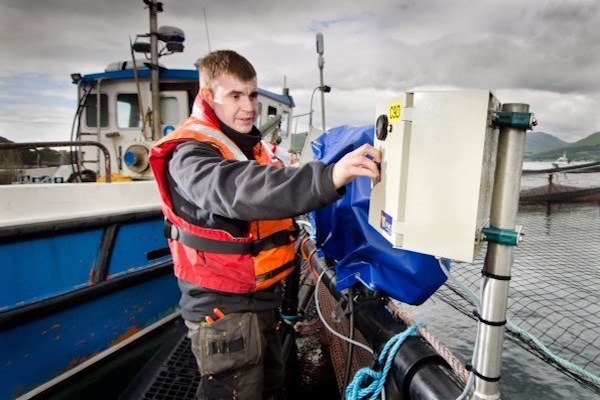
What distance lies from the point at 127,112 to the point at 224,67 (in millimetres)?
5770

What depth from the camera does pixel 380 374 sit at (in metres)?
1.61

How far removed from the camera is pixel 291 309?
292 cm

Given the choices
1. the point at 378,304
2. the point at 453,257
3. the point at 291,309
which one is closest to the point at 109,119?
the point at 291,309

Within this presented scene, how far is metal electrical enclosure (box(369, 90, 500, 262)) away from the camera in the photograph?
3.22ft

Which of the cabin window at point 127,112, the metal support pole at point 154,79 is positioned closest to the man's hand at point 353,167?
the metal support pole at point 154,79

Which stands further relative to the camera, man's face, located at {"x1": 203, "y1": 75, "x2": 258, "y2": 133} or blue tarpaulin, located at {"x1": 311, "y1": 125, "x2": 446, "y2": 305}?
man's face, located at {"x1": 203, "y1": 75, "x2": 258, "y2": 133}

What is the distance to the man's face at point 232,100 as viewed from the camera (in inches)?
68.9

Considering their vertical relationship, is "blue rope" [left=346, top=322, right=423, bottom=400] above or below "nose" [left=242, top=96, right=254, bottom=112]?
below

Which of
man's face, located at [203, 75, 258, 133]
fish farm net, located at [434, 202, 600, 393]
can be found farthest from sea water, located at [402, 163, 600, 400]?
man's face, located at [203, 75, 258, 133]

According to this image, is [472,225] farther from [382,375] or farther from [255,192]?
[382,375]

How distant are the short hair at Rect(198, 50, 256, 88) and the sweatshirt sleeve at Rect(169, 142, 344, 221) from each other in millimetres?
543

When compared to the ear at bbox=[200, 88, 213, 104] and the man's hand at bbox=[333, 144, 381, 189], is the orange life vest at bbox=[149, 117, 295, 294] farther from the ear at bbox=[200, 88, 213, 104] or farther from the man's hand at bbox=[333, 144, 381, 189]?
the man's hand at bbox=[333, 144, 381, 189]

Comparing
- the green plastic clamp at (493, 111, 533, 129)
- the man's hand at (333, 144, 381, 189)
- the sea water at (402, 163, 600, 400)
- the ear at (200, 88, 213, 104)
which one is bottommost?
the sea water at (402, 163, 600, 400)

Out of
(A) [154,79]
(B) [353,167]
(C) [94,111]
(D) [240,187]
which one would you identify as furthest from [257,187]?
(C) [94,111]
